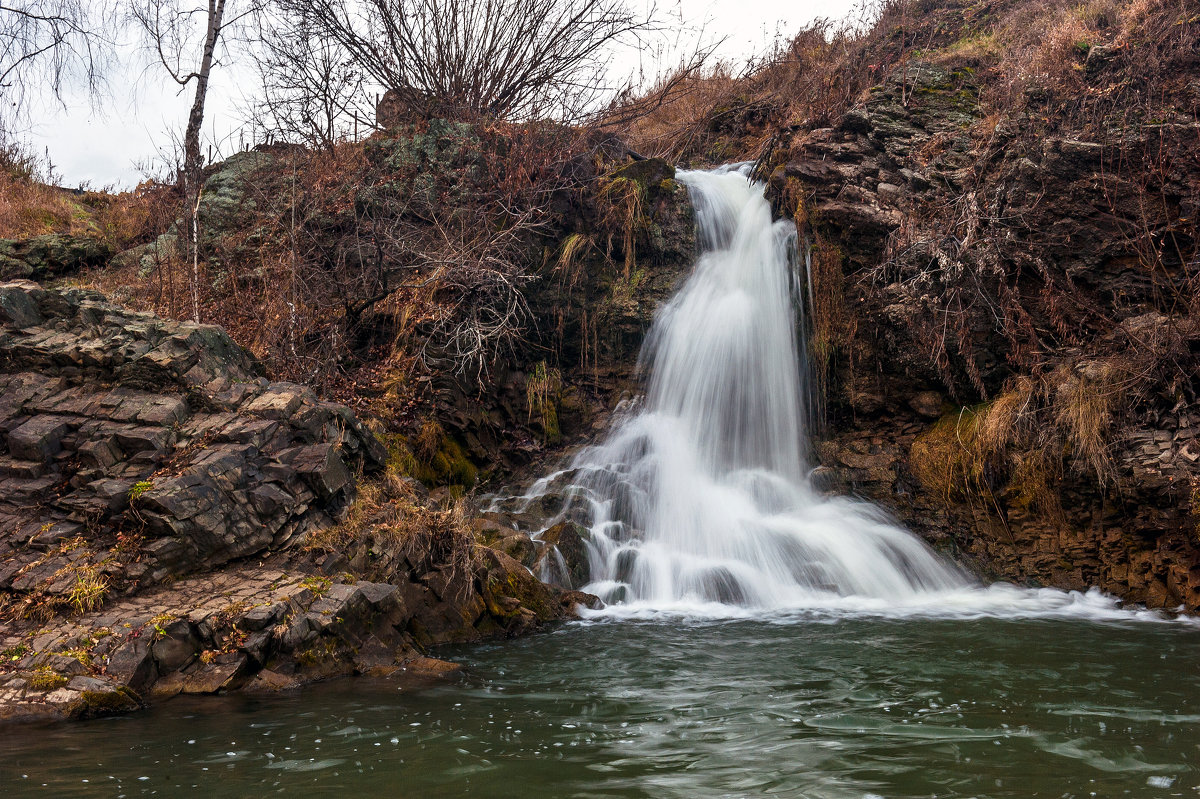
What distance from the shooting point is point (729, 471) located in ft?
31.8

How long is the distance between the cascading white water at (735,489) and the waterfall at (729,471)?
0.7 inches

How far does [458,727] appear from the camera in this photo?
4.02 m

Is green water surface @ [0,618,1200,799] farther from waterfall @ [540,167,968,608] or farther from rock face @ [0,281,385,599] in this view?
waterfall @ [540,167,968,608]

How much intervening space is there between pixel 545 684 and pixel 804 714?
174cm

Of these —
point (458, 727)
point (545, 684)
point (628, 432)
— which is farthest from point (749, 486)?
point (458, 727)

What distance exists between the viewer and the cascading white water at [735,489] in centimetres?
754

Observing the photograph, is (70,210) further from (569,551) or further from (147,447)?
(569,551)

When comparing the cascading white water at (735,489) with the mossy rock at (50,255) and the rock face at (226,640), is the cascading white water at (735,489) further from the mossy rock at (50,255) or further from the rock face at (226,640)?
the mossy rock at (50,255)

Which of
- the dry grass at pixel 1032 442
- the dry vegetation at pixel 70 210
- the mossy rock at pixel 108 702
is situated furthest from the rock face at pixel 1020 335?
the dry vegetation at pixel 70 210

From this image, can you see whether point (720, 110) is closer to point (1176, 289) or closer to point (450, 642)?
point (1176, 289)

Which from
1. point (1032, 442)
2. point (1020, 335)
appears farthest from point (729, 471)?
point (1020, 335)

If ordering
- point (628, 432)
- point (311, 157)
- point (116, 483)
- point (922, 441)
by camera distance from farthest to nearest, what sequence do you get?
point (311, 157)
point (628, 432)
point (922, 441)
point (116, 483)

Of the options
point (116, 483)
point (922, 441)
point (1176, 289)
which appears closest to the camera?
point (116, 483)

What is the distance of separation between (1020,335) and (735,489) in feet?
12.8
